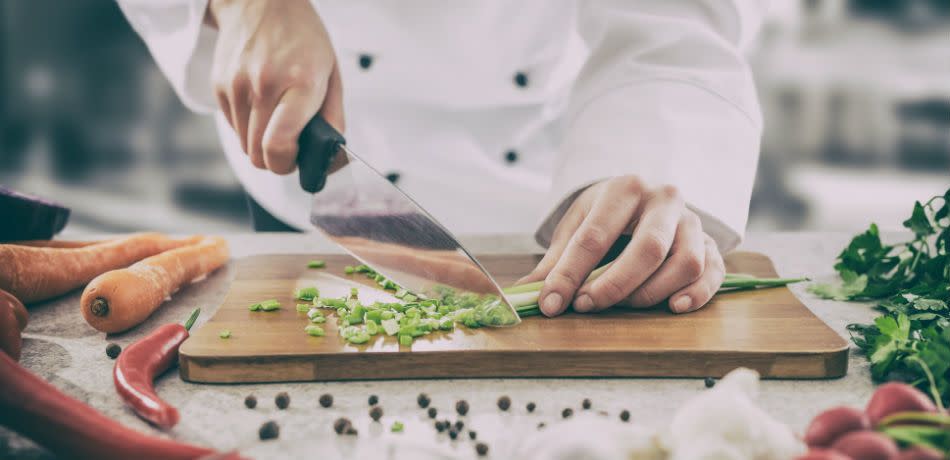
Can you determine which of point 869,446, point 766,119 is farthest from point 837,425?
point 766,119

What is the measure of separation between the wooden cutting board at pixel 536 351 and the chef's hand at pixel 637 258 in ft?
0.15

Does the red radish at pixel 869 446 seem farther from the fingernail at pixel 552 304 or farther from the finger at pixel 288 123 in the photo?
the finger at pixel 288 123

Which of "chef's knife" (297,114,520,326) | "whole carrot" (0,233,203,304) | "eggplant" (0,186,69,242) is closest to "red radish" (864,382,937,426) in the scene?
"chef's knife" (297,114,520,326)

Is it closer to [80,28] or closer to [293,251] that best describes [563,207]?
[293,251]

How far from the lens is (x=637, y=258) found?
143cm

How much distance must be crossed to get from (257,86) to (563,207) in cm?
68

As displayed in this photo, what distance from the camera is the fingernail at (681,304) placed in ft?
4.79

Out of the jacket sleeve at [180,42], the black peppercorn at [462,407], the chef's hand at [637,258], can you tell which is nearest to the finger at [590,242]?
the chef's hand at [637,258]

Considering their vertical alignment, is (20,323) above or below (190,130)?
above

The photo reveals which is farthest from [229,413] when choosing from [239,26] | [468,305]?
[239,26]

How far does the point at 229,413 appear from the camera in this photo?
1180 mm

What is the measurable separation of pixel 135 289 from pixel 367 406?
57cm

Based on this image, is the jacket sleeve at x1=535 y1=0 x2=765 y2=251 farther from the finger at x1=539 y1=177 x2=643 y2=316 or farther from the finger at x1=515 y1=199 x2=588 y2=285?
the finger at x1=539 y1=177 x2=643 y2=316

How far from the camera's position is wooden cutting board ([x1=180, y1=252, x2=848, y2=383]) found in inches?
50.2
